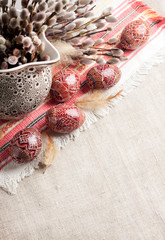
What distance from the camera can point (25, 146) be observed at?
76 cm

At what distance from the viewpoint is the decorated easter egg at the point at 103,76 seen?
856mm

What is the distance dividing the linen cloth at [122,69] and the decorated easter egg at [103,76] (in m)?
0.05

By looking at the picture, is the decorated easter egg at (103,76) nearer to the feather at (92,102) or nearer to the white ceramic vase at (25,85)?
the feather at (92,102)

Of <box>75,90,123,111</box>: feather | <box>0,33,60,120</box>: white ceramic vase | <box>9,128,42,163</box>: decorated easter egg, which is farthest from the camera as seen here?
<box>75,90,123,111</box>: feather

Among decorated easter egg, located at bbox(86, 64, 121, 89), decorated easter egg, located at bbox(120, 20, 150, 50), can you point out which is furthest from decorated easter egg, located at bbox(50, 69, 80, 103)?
decorated easter egg, located at bbox(120, 20, 150, 50)

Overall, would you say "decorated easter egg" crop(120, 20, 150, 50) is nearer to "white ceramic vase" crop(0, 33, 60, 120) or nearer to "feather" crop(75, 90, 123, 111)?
"feather" crop(75, 90, 123, 111)

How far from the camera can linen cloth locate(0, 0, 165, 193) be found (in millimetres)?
826

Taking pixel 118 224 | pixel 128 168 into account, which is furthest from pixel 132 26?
pixel 118 224

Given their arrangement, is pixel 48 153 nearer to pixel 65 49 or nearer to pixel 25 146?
pixel 25 146

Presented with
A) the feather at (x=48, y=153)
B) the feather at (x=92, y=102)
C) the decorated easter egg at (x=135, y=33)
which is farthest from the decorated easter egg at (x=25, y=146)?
→ the decorated easter egg at (x=135, y=33)

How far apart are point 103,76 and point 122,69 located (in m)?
0.12

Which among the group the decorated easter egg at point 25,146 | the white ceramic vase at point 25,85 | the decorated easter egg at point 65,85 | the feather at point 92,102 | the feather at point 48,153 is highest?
the white ceramic vase at point 25,85

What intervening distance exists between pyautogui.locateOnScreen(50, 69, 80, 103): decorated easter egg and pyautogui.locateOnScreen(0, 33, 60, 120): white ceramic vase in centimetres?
11

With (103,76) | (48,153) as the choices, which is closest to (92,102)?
(103,76)
